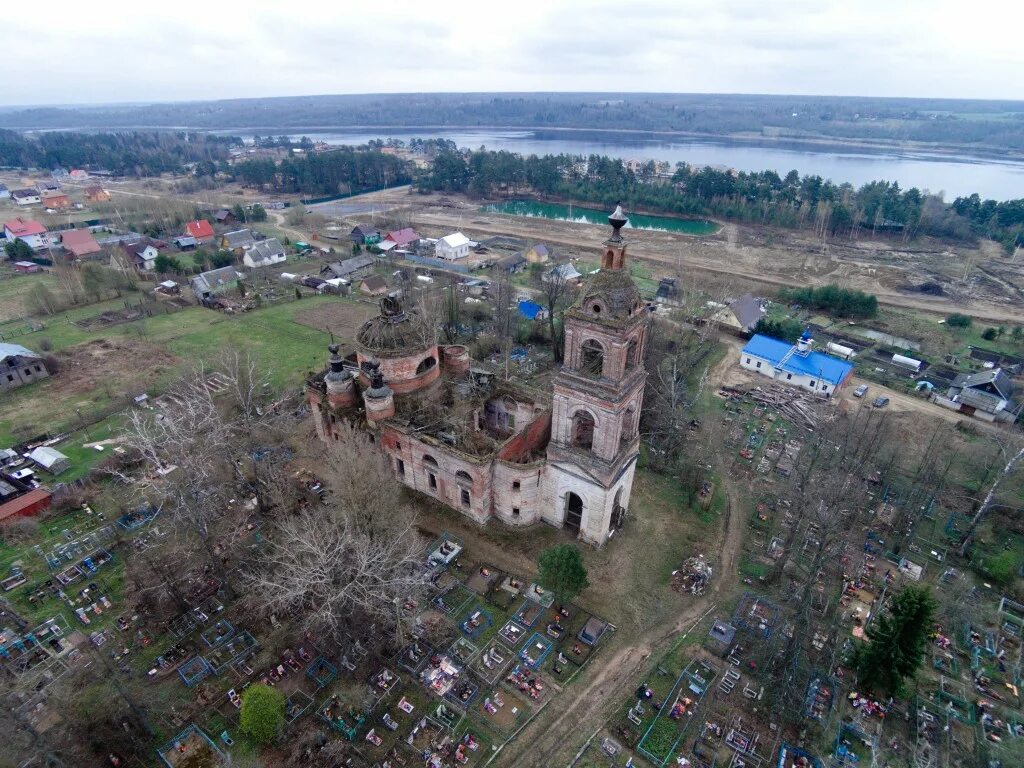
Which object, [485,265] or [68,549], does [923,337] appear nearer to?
[485,265]

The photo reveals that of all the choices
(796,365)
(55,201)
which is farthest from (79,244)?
(796,365)

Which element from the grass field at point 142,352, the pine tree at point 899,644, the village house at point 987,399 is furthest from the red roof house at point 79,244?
the village house at point 987,399

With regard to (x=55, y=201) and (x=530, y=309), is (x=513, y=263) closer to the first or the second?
(x=530, y=309)

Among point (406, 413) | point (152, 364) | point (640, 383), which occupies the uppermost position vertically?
point (640, 383)

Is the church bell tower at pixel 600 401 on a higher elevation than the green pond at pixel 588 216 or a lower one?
higher

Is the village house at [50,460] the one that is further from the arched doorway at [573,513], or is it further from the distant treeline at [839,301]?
the distant treeline at [839,301]

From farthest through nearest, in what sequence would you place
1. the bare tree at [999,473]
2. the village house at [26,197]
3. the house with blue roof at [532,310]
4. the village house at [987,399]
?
the village house at [26,197] < the house with blue roof at [532,310] < the village house at [987,399] < the bare tree at [999,473]

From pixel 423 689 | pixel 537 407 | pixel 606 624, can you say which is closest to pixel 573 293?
pixel 537 407

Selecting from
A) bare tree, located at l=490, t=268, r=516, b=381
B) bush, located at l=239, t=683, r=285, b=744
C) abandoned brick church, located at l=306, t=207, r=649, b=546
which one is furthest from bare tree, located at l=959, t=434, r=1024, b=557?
bush, located at l=239, t=683, r=285, b=744
